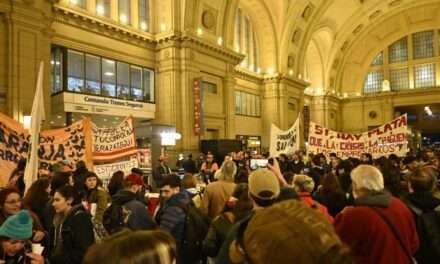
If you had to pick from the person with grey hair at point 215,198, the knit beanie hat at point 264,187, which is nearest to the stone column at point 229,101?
the person with grey hair at point 215,198

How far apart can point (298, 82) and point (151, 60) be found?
15751mm

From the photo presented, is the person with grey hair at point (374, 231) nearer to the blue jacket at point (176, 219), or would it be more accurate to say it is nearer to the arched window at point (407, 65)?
the blue jacket at point (176, 219)

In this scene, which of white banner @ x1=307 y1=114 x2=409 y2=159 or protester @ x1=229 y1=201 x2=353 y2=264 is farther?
white banner @ x1=307 y1=114 x2=409 y2=159

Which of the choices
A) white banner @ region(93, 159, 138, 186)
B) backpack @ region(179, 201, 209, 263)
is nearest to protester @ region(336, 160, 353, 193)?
backpack @ region(179, 201, 209, 263)

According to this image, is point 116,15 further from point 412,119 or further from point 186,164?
point 412,119

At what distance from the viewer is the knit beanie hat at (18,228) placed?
10.1 feet

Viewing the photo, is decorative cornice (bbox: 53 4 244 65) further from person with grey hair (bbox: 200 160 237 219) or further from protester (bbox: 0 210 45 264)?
protester (bbox: 0 210 45 264)

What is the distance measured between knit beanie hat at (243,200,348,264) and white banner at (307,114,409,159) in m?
12.8

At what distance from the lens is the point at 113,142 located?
9.70 metres

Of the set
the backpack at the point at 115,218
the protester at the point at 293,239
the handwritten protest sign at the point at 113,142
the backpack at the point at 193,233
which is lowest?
the backpack at the point at 193,233

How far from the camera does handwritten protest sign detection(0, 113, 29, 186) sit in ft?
25.1

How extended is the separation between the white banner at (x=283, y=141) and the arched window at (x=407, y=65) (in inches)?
1258

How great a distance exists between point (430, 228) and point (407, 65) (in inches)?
1638

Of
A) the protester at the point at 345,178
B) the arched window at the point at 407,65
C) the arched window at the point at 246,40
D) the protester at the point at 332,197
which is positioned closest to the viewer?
the protester at the point at 332,197
